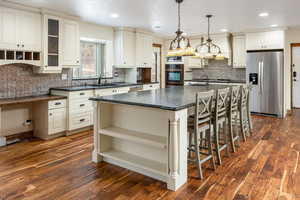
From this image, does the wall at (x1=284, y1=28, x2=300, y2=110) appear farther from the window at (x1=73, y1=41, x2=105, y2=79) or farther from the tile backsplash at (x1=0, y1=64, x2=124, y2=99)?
the tile backsplash at (x1=0, y1=64, x2=124, y2=99)

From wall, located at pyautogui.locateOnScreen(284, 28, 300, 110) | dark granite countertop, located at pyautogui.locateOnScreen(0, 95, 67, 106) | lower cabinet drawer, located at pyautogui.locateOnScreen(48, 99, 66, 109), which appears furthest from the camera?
wall, located at pyautogui.locateOnScreen(284, 28, 300, 110)

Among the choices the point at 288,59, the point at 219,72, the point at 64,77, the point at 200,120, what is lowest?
the point at 200,120

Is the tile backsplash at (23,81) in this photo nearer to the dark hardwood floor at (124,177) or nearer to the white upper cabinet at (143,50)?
the dark hardwood floor at (124,177)

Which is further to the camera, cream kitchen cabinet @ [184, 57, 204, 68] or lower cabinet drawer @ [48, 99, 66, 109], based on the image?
cream kitchen cabinet @ [184, 57, 204, 68]

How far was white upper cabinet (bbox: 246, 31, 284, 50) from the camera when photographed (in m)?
6.51

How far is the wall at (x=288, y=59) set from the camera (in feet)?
22.9

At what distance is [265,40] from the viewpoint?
6.71 meters

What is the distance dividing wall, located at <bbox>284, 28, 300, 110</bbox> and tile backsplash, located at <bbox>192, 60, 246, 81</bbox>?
118 cm

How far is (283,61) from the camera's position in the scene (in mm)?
6516

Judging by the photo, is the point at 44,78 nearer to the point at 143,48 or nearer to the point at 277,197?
the point at 143,48

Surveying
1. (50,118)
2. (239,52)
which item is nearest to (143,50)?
(239,52)

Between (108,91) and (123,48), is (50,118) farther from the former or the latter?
(123,48)

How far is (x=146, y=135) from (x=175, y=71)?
569 centimetres

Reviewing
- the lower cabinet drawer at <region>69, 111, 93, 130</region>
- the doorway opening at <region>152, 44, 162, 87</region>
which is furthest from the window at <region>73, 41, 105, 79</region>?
the doorway opening at <region>152, 44, 162, 87</region>
